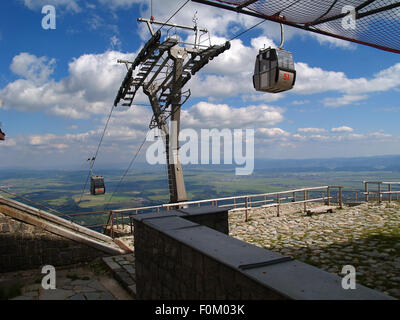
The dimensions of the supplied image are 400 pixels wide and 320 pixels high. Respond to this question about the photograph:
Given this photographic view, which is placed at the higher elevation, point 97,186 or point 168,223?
point 168,223

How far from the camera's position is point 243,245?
3.34 metres

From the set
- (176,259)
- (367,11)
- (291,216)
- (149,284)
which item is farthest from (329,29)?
(291,216)

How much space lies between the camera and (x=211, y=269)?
3045 mm

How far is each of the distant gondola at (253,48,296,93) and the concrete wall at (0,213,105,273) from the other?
6.69 m

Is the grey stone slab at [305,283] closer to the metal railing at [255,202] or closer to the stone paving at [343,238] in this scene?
the stone paving at [343,238]

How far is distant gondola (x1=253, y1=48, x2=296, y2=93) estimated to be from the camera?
597cm

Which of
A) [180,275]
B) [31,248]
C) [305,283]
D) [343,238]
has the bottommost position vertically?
[31,248]

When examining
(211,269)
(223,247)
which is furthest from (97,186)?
(211,269)

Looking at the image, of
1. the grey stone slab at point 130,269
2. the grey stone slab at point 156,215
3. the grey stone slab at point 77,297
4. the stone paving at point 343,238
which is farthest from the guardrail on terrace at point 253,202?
the grey stone slab at point 156,215

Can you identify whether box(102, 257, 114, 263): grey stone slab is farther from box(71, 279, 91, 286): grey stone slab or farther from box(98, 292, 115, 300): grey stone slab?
box(98, 292, 115, 300): grey stone slab

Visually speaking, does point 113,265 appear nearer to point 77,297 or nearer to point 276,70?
point 77,297

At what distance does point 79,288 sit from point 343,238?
6.66m
